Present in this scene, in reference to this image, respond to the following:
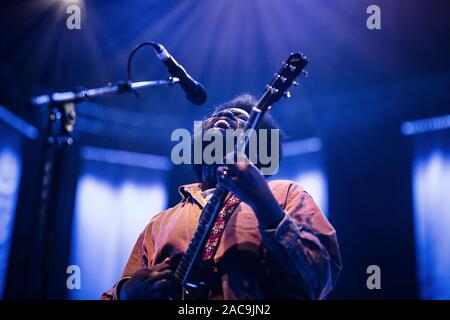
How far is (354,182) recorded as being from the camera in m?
5.12

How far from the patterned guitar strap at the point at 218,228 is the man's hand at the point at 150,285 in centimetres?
19

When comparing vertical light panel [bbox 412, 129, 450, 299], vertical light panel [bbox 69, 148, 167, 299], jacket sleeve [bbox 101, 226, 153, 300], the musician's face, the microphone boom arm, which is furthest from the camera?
vertical light panel [bbox 69, 148, 167, 299]

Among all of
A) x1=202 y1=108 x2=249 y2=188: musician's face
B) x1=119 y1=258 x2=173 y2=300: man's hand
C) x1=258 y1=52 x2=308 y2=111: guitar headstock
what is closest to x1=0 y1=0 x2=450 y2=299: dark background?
x1=202 y1=108 x2=249 y2=188: musician's face

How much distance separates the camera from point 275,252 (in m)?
1.70

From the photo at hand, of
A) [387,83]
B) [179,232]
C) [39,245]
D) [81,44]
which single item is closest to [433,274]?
[387,83]

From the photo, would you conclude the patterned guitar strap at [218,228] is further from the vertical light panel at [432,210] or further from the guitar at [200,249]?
the vertical light panel at [432,210]

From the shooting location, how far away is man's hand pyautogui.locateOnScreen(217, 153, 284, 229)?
1.67m

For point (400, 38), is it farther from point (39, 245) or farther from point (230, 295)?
point (39, 245)

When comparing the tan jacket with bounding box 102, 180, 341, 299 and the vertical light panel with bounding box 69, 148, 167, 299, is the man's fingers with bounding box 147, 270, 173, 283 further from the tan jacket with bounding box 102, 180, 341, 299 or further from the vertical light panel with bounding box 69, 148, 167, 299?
the vertical light panel with bounding box 69, 148, 167, 299

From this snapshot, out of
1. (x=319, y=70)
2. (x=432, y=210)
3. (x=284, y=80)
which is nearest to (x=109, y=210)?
(x=319, y=70)

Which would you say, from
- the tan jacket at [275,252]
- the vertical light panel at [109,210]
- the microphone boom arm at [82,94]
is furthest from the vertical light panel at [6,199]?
the microphone boom arm at [82,94]

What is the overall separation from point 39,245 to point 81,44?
3.53 meters

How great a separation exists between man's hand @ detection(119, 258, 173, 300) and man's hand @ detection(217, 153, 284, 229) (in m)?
0.50

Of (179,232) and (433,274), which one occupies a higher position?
(179,232)
